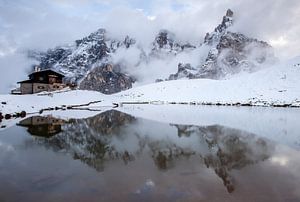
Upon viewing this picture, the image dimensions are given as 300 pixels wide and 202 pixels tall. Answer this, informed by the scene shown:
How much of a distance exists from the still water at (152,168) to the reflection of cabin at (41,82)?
234 ft

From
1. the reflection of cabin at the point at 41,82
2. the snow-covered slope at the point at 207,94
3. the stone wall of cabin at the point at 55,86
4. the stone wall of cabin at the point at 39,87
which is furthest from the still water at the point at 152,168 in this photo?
the stone wall of cabin at the point at 55,86

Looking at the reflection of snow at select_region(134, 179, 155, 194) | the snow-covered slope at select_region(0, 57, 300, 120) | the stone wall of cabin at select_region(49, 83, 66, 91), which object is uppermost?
the stone wall of cabin at select_region(49, 83, 66, 91)

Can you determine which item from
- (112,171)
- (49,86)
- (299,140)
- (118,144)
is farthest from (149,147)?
(49,86)

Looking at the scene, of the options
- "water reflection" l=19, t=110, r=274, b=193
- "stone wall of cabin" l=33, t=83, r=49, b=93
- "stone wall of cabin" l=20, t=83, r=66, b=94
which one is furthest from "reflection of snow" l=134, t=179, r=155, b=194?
"stone wall of cabin" l=33, t=83, r=49, b=93

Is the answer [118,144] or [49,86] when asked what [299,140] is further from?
[49,86]

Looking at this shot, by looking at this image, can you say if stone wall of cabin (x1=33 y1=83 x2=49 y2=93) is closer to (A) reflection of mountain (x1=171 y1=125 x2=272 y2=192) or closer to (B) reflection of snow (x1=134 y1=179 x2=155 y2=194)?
(A) reflection of mountain (x1=171 y1=125 x2=272 y2=192)

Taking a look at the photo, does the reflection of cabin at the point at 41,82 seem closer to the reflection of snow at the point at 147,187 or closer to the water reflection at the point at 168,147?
the water reflection at the point at 168,147

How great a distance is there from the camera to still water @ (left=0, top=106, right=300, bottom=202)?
9805 millimetres

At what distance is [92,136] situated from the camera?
22844mm

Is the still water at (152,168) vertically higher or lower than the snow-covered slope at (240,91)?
lower

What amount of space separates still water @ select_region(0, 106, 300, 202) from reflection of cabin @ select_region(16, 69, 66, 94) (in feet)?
234

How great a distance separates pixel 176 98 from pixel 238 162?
70.6 m

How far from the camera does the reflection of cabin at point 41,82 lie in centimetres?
8919

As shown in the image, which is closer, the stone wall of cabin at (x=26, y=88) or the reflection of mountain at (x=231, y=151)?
the reflection of mountain at (x=231, y=151)
